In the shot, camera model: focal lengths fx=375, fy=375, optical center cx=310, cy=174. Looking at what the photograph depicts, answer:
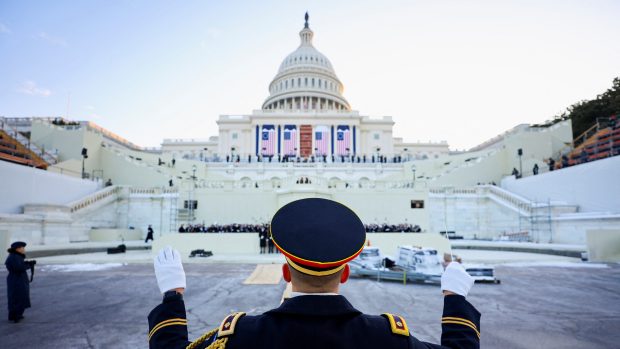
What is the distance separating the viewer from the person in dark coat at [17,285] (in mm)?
7277

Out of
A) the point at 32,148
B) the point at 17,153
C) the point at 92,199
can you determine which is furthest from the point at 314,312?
the point at 32,148

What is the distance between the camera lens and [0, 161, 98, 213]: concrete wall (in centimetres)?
2361

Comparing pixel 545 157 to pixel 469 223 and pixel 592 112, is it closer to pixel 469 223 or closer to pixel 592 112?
pixel 592 112

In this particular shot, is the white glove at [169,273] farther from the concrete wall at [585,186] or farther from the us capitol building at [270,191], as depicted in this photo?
the concrete wall at [585,186]

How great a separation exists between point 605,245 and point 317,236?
815 inches

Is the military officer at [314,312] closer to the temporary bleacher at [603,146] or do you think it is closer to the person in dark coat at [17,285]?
the person in dark coat at [17,285]

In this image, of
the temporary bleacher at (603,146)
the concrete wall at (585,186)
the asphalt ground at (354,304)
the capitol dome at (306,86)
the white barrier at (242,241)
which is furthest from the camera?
the capitol dome at (306,86)

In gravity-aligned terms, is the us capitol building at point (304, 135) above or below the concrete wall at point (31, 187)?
above

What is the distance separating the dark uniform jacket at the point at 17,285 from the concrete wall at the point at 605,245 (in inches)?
839

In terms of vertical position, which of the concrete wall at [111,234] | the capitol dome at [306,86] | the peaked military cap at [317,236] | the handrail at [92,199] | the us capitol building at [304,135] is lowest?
the concrete wall at [111,234]

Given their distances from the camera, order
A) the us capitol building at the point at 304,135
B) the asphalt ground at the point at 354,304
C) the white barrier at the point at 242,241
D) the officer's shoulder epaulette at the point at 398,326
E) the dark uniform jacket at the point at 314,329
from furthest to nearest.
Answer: the us capitol building at the point at 304,135 → the white barrier at the point at 242,241 → the asphalt ground at the point at 354,304 → the officer's shoulder epaulette at the point at 398,326 → the dark uniform jacket at the point at 314,329

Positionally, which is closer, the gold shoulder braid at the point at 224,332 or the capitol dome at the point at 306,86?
the gold shoulder braid at the point at 224,332

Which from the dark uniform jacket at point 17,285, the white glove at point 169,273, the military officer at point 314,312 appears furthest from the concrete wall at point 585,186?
the dark uniform jacket at point 17,285

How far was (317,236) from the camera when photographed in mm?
1854
